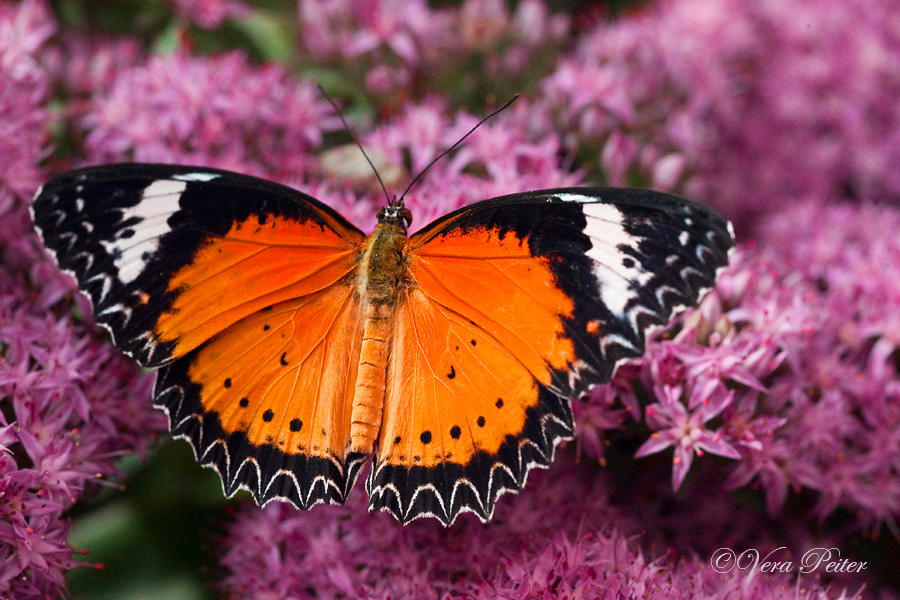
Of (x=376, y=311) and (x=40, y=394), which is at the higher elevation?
(x=376, y=311)

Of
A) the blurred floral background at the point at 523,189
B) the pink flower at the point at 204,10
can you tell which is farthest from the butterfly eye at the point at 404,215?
the pink flower at the point at 204,10

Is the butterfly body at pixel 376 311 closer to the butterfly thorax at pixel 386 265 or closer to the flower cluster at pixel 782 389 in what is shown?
the butterfly thorax at pixel 386 265

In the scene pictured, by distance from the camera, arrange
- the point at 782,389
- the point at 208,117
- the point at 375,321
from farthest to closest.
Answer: the point at 208,117, the point at 782,389, the point at 375,321

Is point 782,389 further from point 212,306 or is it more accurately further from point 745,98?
point 745,98

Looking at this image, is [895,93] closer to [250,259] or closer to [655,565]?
[655,565]

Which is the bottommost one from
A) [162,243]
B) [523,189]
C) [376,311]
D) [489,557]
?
[489,557]

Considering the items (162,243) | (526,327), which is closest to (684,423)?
(526,327)

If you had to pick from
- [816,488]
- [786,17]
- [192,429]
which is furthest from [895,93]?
[192,429]
